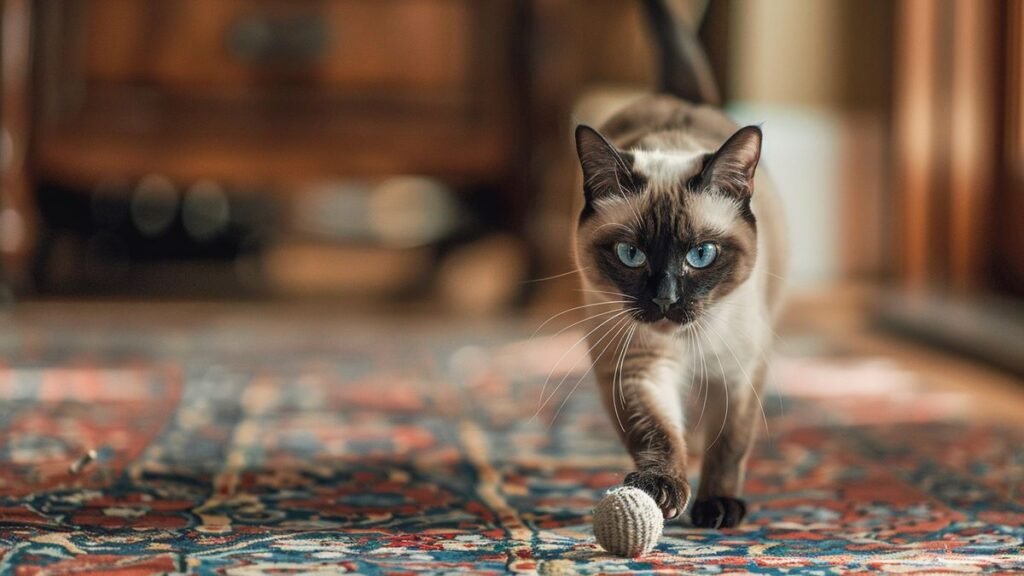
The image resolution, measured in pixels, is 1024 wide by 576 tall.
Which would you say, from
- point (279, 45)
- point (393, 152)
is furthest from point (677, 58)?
point (279, 45)

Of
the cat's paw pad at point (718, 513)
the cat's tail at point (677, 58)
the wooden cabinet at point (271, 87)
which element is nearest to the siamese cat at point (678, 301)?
the cat's paw pad at point (718, 513)

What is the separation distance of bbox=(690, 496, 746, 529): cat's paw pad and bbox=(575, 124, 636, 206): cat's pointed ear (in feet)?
1.12

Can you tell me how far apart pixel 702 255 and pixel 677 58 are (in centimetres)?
57

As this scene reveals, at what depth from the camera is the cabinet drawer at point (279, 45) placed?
294 cm

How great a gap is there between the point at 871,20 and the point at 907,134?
0.59m

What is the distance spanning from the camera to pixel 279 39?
2969 mm

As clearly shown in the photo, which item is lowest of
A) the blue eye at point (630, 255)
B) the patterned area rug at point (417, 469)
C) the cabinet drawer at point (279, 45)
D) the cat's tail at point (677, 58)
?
the patterned area rug at point (417, 469)

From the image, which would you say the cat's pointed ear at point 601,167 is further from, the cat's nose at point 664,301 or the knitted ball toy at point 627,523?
the knitted ball toy at point 627,523

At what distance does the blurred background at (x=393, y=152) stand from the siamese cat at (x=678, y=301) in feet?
4.58

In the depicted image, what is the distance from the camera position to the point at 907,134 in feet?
11.0

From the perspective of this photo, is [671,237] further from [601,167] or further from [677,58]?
[677,58]

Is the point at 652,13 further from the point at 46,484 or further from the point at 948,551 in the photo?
the point at 46,484

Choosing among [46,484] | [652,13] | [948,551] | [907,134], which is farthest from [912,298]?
[46,484]

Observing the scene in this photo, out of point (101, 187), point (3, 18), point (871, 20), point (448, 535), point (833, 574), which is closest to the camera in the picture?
point (833, 574)
